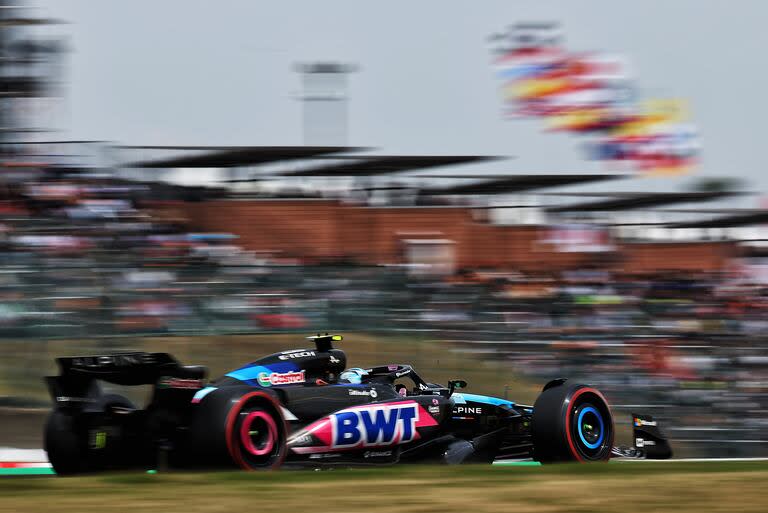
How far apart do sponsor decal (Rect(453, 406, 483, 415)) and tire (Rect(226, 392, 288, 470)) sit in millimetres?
2055

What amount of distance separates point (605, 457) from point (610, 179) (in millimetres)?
16676

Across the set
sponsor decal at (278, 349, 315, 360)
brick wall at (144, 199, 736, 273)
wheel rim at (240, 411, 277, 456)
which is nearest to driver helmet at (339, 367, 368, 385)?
sponsor decal at (278, 349, 315, 360)

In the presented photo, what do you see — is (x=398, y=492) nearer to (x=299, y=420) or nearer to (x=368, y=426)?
(x=299, y=420)

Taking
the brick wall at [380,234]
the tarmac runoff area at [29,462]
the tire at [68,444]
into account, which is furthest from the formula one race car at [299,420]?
the brick wall at [380,234]

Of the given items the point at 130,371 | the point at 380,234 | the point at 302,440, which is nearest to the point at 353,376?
the point at 302,440

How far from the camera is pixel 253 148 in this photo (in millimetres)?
19047

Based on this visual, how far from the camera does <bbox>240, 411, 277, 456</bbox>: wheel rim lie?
22.8 feet

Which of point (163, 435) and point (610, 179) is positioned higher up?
point (610, 179)

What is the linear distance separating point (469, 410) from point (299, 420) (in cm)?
177

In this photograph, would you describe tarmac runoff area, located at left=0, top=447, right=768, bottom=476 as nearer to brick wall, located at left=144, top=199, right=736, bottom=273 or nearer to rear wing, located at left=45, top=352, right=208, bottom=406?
rear wing, located at left=45, top=352, right=208, bottom=406

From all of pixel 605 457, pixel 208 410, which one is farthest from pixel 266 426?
pixel 605 457

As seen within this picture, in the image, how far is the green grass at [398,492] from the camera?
5.18m

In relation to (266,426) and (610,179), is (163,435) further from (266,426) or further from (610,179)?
(610,179)

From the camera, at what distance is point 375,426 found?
8.18 m
